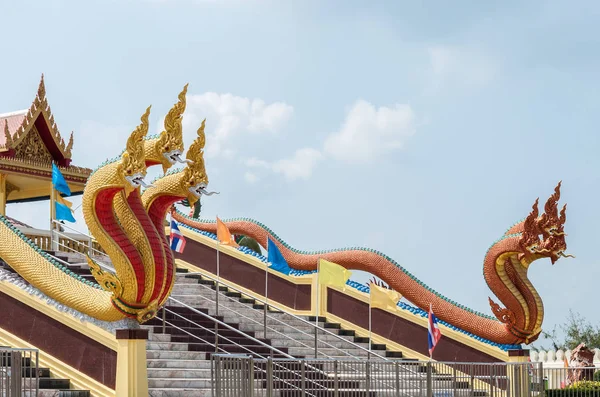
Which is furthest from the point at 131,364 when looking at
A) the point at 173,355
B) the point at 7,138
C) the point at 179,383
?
the point at 7,138

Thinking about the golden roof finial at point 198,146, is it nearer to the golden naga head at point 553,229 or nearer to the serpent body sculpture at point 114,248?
the serpent body sculpture at point 114,248

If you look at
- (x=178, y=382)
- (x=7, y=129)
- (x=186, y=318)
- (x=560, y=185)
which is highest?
(x=7, y=129)

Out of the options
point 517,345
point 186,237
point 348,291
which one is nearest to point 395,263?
point 348,291

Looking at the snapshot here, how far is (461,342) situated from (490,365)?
16.6 feet

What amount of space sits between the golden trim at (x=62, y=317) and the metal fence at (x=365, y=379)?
2061 mm

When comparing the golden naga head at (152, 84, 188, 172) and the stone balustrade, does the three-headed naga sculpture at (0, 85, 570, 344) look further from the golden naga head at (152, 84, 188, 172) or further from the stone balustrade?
the stone balustrade

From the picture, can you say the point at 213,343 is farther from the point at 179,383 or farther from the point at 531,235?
the point at 531,235

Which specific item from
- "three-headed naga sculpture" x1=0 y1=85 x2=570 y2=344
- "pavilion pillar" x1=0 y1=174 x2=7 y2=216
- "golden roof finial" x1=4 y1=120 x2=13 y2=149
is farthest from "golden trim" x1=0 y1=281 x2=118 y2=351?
"golden roof finial" x1=4 y1=120 x2=13 y2=149

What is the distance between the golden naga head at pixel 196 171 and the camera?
15.8 metres

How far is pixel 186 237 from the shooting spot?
25.0 m

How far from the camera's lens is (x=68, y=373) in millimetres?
15695

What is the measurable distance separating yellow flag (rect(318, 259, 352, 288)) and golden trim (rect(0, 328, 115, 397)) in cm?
589

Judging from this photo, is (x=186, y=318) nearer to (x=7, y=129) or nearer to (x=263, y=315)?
(x=263, y=315)

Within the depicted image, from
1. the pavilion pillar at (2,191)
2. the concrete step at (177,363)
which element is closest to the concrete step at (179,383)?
the concrete step at (177,363)
